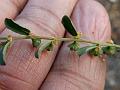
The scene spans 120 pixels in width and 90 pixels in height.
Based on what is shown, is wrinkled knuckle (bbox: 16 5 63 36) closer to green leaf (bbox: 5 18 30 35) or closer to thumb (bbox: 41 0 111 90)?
thumb (bbox: 41 0 111 90)

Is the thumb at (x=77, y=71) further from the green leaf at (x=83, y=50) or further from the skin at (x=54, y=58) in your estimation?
the green leaf at (x=83, y=50)

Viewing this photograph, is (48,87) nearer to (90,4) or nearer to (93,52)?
(93,52)

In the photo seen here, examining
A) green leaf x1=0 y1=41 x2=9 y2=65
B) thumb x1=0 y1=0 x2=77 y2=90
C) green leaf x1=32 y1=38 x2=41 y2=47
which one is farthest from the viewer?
thumb x1=0 y1=0 x2=77 y2=90

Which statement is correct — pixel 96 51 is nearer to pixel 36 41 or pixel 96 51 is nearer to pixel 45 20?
pixel 36 41

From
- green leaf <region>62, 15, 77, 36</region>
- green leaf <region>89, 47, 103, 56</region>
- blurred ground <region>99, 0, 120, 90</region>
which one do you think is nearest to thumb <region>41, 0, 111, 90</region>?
green leaf <region>89, 47, 103, 56</region>

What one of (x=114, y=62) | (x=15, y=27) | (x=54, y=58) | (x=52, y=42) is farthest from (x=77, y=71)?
(x=114, y=62)
